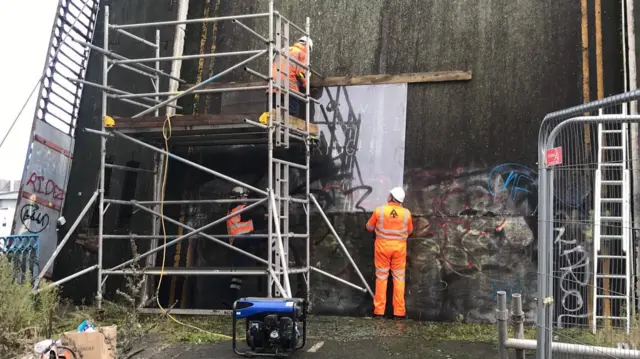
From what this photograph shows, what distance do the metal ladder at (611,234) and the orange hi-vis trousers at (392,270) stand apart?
104 inches

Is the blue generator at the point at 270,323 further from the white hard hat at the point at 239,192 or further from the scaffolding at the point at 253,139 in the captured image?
the white hard hat at the point at 239,192

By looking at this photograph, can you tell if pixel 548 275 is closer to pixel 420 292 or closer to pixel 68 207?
pixel 420 292

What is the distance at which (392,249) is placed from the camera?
7918mm

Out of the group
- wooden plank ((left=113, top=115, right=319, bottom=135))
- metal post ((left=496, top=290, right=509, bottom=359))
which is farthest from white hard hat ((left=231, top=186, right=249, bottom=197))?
metal post ((left=496, top=290, right=509, bottom=359))

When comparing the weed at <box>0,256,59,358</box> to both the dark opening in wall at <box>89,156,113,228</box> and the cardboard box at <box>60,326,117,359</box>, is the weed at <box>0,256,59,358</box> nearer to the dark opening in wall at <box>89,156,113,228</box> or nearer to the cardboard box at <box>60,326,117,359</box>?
the cardboard box at <box>60,326,117,359</box>

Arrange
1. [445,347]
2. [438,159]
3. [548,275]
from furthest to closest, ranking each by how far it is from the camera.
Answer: [438,159] < [445,347] < [548,275]

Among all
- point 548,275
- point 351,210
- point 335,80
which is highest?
point 335,80

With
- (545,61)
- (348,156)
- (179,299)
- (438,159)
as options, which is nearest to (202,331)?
(179,299)

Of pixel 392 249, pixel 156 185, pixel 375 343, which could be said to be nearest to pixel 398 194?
pixel 392 249

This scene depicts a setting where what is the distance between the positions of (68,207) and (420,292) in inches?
239

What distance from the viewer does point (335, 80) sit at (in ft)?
29.5

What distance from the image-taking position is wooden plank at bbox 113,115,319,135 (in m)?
7.44

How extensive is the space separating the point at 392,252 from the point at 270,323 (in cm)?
287

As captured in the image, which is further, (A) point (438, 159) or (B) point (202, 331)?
(A) point (438, 159)
